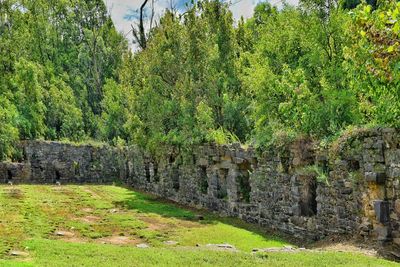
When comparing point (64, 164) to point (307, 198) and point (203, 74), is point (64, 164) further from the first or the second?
point (307, 198)

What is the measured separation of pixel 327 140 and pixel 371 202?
2733 millimetres

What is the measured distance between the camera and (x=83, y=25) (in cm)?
5353

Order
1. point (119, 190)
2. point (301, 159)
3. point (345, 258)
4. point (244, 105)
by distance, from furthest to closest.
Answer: point (119, 190) → point (244, 105) → point (301, 159) → point (345, 258)

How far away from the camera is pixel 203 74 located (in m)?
26.3

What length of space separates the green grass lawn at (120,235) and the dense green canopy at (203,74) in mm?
3636

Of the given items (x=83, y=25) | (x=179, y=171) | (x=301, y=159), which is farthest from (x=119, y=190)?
(x=83, y=25)

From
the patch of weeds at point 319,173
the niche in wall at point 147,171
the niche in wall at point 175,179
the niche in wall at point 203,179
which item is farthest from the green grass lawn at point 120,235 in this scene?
Answer: the niche in wall at point 147,171

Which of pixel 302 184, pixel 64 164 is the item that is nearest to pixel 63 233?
pixel 302 184

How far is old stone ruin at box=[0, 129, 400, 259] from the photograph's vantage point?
525 inches

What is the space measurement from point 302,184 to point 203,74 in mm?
A: 10700

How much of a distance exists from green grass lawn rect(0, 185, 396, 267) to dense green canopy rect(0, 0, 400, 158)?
3636 millimetres

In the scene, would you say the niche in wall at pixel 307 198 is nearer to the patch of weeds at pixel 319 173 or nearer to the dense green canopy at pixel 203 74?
the patch of weeds at pixel 319 173

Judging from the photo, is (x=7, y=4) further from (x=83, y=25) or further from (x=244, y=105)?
(x=244, y=105)

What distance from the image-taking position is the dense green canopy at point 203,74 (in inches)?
552
